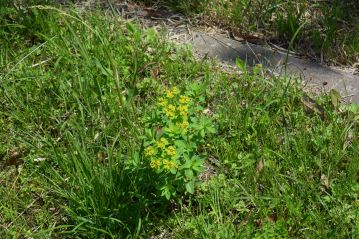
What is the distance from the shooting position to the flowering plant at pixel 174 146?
2.42 metres

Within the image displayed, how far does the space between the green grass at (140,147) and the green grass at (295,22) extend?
43 cm

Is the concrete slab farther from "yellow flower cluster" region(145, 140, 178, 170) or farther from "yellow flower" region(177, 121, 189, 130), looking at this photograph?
"yellow flower cluster" region(145, 140, 178, 170)

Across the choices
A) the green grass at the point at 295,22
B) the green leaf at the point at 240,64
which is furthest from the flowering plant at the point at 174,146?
the green grass at the point at 295,22

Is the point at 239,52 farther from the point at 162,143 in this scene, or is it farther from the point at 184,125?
the point at 162,143

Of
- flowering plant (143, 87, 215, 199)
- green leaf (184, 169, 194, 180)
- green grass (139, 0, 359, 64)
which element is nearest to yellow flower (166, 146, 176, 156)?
flowering plant (143, 87, 215, 199)

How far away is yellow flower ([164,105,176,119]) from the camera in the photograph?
2.51 metres

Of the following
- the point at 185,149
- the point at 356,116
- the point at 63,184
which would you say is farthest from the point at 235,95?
the point at 63,184

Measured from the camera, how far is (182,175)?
8.24 feet

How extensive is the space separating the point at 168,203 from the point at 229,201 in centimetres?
30

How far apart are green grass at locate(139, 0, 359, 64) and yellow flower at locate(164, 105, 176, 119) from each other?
1458mm

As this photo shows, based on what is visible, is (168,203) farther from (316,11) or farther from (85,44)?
(316,11)

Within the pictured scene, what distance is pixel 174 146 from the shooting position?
2.51 metres

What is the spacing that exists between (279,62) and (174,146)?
1.35 m

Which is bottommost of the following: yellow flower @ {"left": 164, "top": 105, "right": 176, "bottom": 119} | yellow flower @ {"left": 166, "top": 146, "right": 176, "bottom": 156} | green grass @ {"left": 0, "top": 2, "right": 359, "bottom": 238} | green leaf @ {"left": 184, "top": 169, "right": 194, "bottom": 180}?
green grass @ {"left": 0, "top": 2, "right": 359, "bottom": 238}
